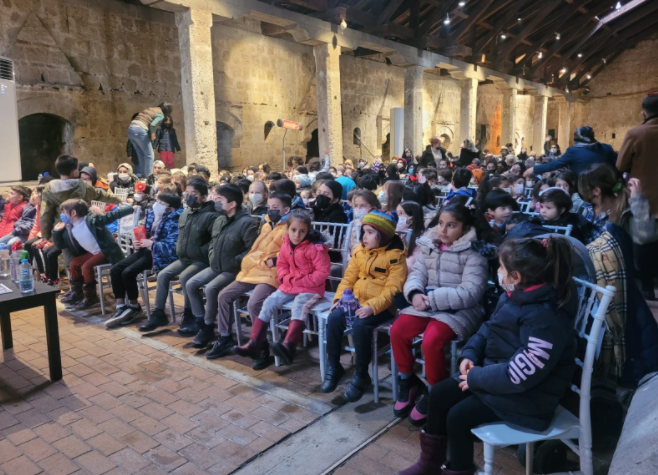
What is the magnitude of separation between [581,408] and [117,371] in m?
2.90

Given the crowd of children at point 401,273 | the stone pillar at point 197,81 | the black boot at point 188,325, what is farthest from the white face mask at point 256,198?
the stone pillar at point 197,81

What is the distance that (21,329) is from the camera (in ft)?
14.2

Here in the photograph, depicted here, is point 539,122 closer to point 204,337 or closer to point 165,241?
point 165,241

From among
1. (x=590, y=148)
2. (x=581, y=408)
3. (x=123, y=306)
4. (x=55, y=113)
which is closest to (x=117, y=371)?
(x=123, y=306)

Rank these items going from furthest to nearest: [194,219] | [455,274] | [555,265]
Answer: [194,219] → [455,274] → [555,265]

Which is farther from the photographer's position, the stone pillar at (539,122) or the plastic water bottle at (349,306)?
the stone pillar at (539,122)

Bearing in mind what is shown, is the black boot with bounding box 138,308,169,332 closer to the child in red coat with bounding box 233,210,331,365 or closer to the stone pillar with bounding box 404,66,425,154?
the child in red coat with bounding box 233,210,331,365

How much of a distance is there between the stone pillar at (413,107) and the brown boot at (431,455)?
1253 centimetres

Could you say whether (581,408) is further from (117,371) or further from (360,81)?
(360,81)

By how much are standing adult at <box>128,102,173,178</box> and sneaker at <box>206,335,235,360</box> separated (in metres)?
5.69

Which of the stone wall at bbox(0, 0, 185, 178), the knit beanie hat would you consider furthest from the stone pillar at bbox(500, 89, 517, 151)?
the knit beanie hat

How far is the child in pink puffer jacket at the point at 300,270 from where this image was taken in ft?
11.1

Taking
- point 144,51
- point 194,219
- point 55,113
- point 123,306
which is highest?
point 144,51

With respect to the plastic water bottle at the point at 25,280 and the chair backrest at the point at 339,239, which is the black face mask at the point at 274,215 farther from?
the plastic water bottle at the point at 25,280
